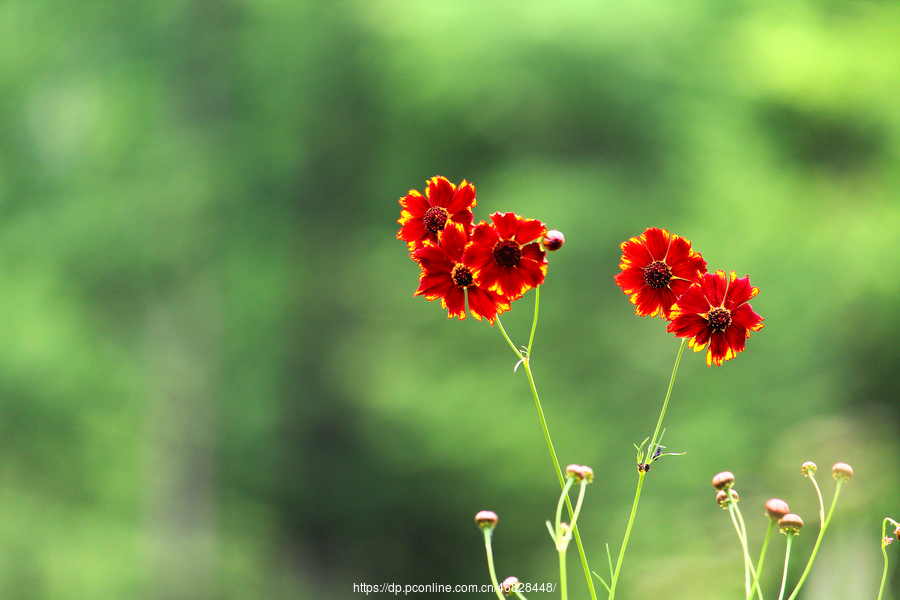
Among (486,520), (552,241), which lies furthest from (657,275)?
(486,520)

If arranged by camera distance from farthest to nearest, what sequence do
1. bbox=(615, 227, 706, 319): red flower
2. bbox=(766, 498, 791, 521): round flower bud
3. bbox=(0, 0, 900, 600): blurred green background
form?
bbox=(0, 0, 900, 600): blurred green background < bbox=(615, 227, 706, 319): red flower < bbox=(766, 498, 791, 521): round flower bud

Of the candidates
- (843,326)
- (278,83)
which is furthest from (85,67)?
(843,326)

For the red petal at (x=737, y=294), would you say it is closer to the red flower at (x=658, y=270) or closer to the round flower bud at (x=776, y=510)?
the red flower at (x=658, y=270)

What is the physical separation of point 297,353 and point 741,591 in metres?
2.84

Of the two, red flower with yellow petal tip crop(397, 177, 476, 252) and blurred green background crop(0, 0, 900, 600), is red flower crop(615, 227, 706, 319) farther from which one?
blurred green background crop(0, 0, 900, 600)

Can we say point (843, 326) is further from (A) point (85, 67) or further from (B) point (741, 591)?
(A) point (85, 67)

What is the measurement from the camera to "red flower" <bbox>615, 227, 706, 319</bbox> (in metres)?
0.55

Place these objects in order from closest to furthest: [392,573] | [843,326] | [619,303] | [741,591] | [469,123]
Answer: [741,591] < [843,326] < [619,303] < [469,123] < [392,573]

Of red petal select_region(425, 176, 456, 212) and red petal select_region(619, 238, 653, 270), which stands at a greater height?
red petal select_region(425, 176, 456, 212)

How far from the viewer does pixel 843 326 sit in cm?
281

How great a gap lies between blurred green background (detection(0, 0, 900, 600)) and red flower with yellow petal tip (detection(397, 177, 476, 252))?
2377 millimetres

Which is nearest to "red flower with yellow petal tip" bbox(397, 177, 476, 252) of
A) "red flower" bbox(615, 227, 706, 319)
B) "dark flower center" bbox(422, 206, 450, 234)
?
"dark flower center" bbox(422, 206, 450, 234)

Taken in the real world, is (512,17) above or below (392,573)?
above

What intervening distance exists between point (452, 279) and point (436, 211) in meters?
0.07
